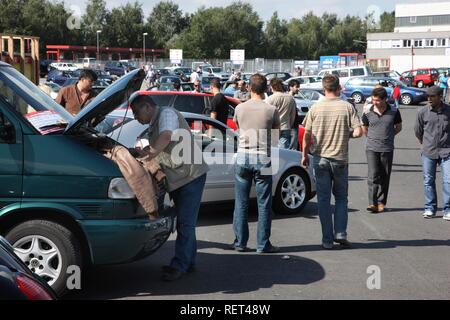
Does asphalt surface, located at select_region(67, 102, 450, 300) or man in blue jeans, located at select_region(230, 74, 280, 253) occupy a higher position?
man in blue jeans, located at select_region(230, 74, 280, 253)

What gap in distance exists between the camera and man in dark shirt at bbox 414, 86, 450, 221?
9375mm

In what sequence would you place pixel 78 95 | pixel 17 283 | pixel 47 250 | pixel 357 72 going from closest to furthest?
pixel 17 283, pixel 47 250, pixel 78 95, pixel 357 72

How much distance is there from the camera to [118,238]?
17.9 ft

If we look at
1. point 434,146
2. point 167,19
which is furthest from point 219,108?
point 167,19

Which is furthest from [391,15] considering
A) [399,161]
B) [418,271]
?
[418,271]

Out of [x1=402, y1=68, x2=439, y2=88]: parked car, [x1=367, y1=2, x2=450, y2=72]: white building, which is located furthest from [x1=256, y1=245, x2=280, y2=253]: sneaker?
[x1=367, y1=2, x2=450, y2=72]: white building

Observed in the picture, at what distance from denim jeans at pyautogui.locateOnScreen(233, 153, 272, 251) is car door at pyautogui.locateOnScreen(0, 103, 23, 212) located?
261 cm

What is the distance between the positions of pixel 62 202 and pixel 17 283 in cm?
238

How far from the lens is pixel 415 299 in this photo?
5.68 m

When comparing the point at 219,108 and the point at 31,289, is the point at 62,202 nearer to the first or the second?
the point at 31,289

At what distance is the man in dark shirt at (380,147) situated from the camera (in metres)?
9.88

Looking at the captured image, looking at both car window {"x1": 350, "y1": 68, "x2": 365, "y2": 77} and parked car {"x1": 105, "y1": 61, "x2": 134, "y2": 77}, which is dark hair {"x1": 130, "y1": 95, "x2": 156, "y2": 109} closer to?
car window {"x1": 350, "y1": 68, "x2": 365, "y2": 77}

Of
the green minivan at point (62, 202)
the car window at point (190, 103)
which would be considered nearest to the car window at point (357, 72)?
the car window at point (190, 103)

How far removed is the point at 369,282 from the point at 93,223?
2640mm
